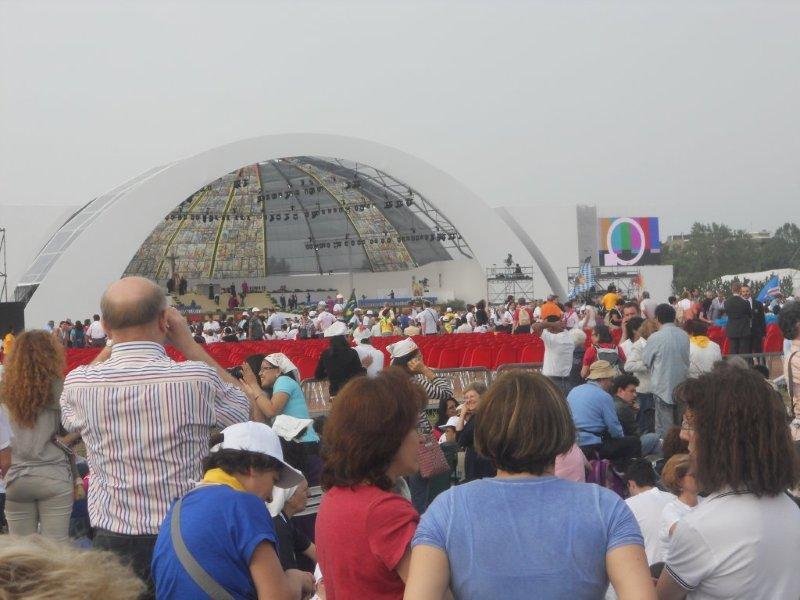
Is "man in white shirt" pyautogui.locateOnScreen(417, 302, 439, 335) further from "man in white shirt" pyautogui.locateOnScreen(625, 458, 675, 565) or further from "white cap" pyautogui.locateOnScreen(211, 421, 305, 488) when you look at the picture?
"white cap" pyautogui.locateOnScreen(211, 421, 305, 488)

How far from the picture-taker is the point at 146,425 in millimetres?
3486

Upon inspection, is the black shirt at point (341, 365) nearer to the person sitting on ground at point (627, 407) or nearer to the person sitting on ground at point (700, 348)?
the person sitting on ground at point (627, 407)

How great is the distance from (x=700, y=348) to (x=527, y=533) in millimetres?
7793

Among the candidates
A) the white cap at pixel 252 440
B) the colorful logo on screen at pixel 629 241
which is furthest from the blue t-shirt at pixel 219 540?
the colorful logo on screen at pixel 629 241

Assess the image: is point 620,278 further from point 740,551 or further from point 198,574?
point 198,574

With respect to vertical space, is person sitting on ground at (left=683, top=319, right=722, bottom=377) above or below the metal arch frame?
below

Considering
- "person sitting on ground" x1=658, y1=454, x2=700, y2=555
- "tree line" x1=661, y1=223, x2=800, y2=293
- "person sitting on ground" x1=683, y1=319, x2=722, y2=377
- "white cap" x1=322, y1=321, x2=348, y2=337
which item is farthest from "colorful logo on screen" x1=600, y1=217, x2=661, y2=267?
"tree line" x1=661, y1=223, x2=800, y2=293

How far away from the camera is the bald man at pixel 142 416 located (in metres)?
3.49

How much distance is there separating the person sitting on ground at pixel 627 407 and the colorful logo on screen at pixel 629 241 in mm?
40509

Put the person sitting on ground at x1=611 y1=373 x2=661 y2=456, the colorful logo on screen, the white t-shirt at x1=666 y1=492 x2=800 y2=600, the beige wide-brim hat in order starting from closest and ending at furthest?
the white t-shirt at x1=666 y1=492 x2=800 y2=600, the beige wide-brim hat, the person sitting on ground at x1=611 y1=373 x2=661 y2=456, the colorful logo on screen

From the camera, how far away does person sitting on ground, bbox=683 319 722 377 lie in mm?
9773

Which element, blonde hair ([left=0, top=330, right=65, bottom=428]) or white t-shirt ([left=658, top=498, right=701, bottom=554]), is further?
blonde hair ([left=0, top=330, right=65, bottom=428])

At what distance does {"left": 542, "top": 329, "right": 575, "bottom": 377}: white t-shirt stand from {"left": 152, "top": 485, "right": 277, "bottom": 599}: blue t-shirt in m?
7.83

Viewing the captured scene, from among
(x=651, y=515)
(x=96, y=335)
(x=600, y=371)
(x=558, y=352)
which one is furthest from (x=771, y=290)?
(x=651, y=515)
